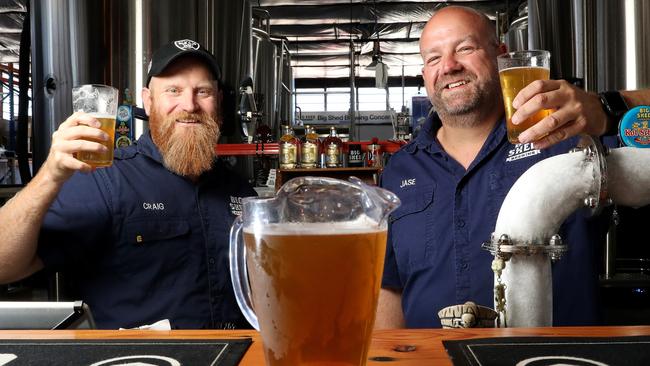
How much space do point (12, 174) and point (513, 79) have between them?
9.09 meters

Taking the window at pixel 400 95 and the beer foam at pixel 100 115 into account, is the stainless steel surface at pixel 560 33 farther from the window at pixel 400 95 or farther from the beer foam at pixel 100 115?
the window at pixel 400 95

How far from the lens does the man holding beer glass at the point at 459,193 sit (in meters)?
1.52

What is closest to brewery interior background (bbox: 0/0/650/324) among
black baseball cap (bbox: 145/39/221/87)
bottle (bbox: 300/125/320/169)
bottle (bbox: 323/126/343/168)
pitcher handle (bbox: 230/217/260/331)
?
bottle (bbox: 300/125/320/169)

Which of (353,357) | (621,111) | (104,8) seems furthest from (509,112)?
(104,8)

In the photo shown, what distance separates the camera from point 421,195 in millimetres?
1723

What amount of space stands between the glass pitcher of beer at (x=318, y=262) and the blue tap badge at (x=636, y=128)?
1.93ft

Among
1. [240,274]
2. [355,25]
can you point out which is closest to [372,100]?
[355,25]

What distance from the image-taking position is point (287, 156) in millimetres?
3951

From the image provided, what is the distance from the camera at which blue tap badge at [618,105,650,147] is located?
0.97 m

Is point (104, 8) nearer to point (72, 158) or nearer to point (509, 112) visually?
point (72, 158)

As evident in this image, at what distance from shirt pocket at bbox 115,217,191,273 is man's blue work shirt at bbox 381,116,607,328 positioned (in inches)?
25.0

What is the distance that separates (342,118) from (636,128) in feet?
45.2

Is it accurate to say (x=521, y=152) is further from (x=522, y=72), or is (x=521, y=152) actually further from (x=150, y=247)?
(x=150, y=247)

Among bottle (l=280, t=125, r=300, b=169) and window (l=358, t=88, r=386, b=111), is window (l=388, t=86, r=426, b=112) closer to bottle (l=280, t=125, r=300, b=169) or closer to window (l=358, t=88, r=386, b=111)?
window (l=358, t=88, r=386, b=111)
